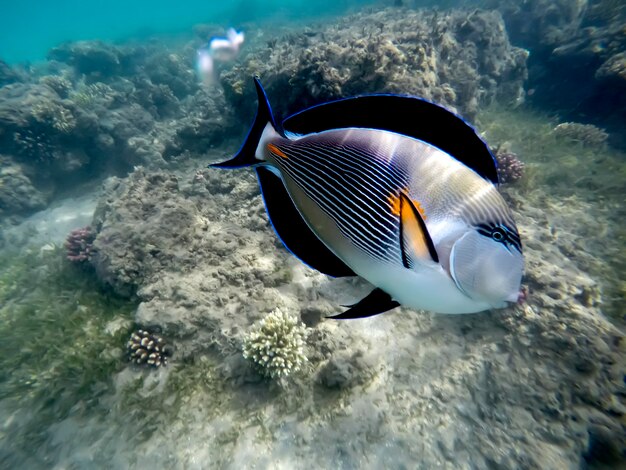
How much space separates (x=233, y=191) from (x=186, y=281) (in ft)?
7.44

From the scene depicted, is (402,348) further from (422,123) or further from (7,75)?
(7,75)

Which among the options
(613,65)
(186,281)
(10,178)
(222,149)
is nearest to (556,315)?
(186,281)

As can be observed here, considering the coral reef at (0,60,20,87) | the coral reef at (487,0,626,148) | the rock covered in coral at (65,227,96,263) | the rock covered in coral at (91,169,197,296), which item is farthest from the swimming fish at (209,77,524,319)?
the coral reef at (0,60,20,87)

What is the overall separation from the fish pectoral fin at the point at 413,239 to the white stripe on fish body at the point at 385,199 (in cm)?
2

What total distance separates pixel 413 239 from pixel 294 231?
0.43 metres

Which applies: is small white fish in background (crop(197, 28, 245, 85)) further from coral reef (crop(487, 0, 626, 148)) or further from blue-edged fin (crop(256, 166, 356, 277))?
blue-edged fin (crop(256, 166, 356, 277))

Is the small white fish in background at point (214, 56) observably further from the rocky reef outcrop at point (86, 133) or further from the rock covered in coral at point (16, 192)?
the rock covered in coral at point (16, 192)

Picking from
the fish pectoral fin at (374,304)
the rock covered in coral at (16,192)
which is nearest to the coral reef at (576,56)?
the fish pectoral fin at (374,304)

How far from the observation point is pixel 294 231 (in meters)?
1.08

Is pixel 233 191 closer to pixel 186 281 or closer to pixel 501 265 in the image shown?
pixel 186 281

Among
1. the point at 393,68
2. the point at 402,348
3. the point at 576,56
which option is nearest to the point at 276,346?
the point at 402,348

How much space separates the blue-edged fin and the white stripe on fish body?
0.05m

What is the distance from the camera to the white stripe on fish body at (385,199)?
2.70 ft

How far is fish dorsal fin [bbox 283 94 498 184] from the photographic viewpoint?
908 millimetres
